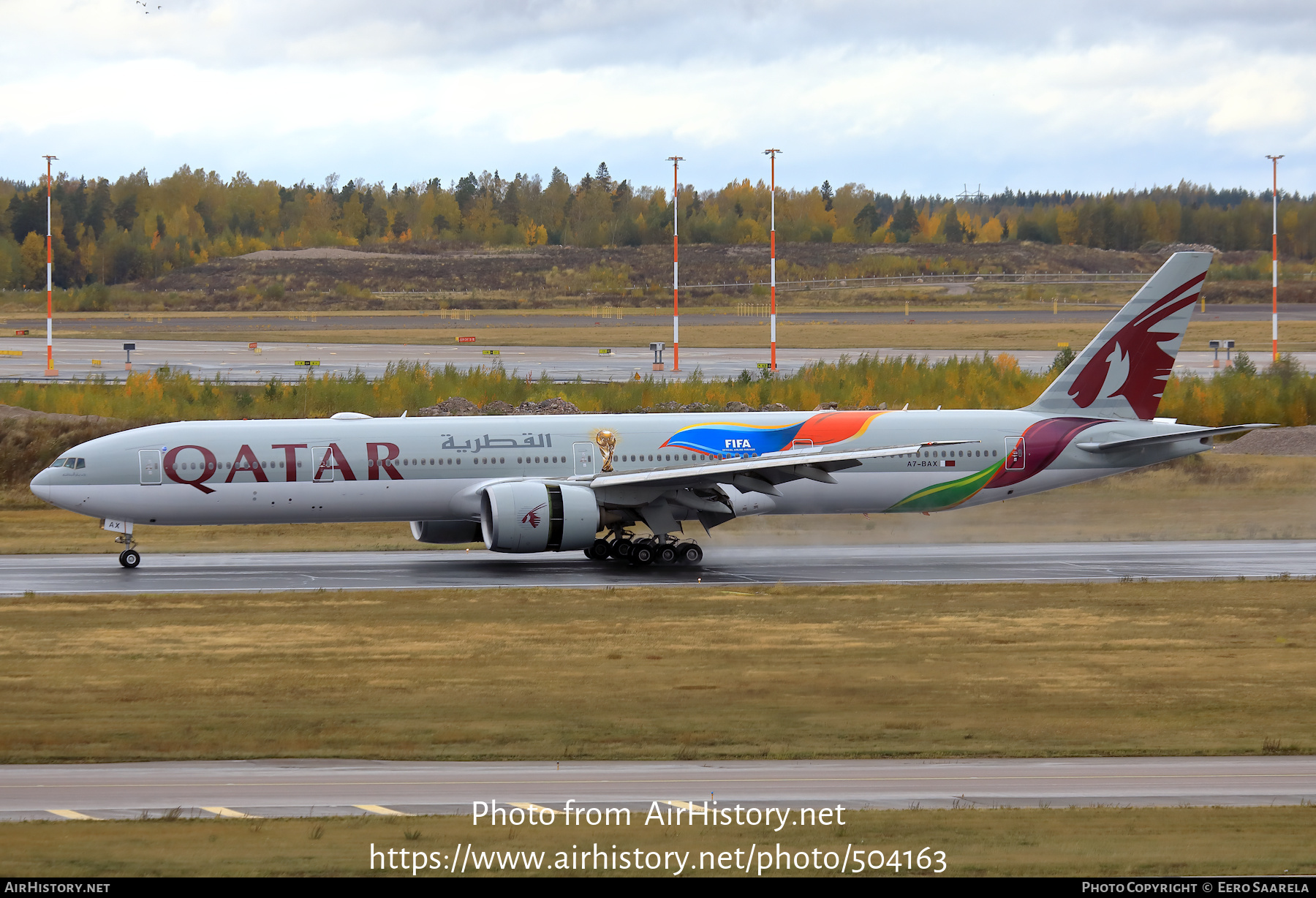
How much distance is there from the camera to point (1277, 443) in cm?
4962

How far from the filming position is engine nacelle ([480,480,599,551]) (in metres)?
33.6

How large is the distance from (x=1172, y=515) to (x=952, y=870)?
104ft

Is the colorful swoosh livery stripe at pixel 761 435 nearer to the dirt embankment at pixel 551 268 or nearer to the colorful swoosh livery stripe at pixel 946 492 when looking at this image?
the colorful swoosh livery stripe at pixel 946 492

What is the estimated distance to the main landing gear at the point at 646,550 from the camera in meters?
35.6

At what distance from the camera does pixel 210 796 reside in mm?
16109

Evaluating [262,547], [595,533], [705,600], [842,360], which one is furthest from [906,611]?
[842,360]

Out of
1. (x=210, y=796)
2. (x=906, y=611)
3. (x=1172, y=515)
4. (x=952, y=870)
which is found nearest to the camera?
(x=952, y=870)

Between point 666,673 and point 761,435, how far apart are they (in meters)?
14.7

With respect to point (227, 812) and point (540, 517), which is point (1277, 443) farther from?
point (227, 812)

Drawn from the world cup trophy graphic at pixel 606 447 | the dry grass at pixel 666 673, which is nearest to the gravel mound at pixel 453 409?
the world cup trophy graphic at pixel 606 447

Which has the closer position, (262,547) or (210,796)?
(210,796)

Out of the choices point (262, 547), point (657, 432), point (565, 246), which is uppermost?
point (565, 246)

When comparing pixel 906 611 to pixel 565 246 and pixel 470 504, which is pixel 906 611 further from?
pixel 565 246

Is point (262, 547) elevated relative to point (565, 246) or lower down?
lower down
